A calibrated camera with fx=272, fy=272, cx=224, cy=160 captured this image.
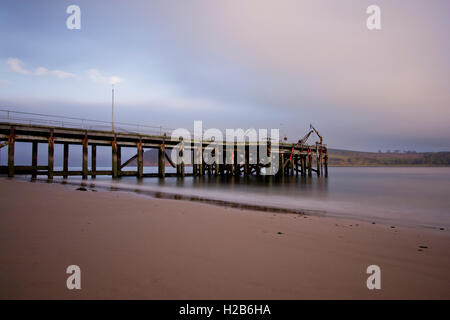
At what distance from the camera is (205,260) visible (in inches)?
144

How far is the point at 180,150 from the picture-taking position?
32.3 metres

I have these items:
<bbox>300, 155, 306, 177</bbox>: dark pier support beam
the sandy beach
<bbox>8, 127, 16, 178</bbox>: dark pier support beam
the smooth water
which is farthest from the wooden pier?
the sandy beach

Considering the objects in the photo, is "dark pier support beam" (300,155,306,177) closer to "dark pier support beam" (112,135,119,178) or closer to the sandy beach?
"dark pier support beam" (112,135,119,178)

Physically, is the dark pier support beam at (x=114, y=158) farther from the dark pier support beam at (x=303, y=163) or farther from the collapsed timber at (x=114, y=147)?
the dark pier support beam at (x=303, y=163)

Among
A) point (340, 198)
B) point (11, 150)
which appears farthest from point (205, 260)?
point (11, 150)

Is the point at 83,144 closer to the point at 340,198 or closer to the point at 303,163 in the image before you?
the point at 340,198

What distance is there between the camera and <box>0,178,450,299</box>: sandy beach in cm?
279

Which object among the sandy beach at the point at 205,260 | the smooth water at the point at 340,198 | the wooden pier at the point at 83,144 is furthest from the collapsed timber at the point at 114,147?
the sandy beach at the point at 205,260

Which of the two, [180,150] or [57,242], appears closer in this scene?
[57,242]

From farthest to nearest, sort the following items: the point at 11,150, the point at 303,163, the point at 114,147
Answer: the point at 303,163 → the point at 114,147 → the point at 11,150

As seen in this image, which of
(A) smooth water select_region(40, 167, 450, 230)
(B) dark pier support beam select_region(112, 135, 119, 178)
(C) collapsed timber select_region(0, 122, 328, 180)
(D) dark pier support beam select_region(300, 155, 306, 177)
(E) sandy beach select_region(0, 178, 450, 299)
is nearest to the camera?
(E) sandy beach select_region(0, 178, 450, 299)
